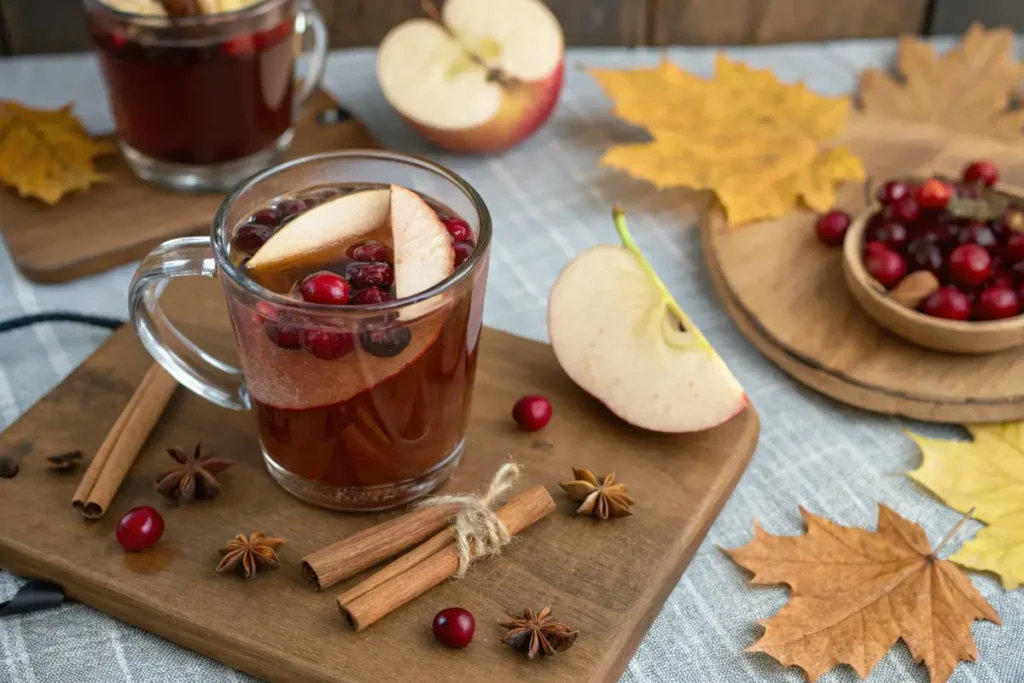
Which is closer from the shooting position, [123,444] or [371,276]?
[371,276]

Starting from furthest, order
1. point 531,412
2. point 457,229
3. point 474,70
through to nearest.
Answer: point 474,70, point 531,412, point 457,229

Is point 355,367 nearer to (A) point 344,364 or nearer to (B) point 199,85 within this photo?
(A) point 344,364

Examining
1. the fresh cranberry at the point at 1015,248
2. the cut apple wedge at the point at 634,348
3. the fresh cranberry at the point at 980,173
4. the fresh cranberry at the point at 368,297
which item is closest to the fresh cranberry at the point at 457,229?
the fresh cranberry at the point at 368,297

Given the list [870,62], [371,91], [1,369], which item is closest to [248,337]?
[1,369]

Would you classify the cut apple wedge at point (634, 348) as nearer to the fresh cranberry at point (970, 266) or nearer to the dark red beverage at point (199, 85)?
the fresh cranberry at point (970, 266)

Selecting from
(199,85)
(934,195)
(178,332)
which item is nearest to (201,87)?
(199,85)

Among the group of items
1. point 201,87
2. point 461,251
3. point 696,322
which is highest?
point 461,251

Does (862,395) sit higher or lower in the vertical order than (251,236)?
lower

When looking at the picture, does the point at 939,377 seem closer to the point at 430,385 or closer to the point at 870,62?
the point at 430,385
